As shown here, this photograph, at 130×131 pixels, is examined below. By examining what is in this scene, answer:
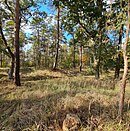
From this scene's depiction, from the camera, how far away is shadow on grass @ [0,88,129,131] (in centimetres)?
540

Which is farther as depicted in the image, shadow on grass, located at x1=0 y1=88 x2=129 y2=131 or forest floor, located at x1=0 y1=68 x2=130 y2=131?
shadow on grass, located at x1=0 y1=88 x2=129 y2=131

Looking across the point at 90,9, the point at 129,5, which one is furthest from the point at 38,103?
the point at 90,9

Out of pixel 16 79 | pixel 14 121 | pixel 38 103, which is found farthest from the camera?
pixel 16 79

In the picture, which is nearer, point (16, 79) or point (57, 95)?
point (57, 95)

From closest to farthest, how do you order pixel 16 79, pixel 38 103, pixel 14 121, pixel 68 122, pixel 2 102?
pixel 68 122 → pixel 14 121 → pixel 38 103 → pixel 2 102 → pixel 16 79

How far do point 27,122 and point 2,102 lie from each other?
7.00 feet

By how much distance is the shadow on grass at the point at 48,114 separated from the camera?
17.7 ft

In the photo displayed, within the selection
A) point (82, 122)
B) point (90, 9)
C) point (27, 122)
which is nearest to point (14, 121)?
point (27, 122)

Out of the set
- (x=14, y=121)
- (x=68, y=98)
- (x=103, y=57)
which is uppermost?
(x=103, y=57)

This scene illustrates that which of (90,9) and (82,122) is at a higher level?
(90,9)

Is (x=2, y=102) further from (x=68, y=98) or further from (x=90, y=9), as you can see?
(x=90, y=9)

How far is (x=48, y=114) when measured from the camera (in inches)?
225

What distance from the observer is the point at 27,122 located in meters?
5.46

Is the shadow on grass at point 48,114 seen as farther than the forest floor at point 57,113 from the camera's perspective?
Yes
